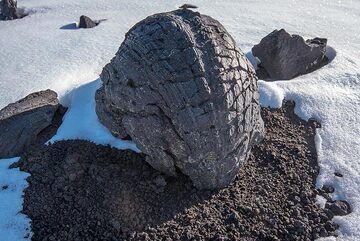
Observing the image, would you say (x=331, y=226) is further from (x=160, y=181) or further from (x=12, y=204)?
(x=12, y=204)

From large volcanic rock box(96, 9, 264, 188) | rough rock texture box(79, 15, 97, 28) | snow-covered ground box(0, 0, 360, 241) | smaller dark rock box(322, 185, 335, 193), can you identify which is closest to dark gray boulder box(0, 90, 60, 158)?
snow-covered ground box(0, 0, 360, 241)

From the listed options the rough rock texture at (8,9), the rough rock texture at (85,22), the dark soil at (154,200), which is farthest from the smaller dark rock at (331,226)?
the rough rock texture at (8,9)

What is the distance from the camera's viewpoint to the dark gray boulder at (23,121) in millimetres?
3473

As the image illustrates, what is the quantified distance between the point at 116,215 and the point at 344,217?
1.40m

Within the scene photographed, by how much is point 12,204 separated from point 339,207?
205 centimetres

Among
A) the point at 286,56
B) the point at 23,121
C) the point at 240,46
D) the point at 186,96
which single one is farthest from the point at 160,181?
the point at 240,46

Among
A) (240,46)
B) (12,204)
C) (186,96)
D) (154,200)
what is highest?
(186,96)

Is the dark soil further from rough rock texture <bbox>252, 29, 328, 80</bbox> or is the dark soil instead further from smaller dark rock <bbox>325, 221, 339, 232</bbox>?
rough rock texture <bbox>252, 29, 328, 80</bbox>

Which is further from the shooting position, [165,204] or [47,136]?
[47,136]

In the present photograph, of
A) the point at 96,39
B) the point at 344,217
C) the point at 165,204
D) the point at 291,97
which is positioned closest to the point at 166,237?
the point at 165,204

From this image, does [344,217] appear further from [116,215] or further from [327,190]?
[116,215]

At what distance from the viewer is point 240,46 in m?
4.89

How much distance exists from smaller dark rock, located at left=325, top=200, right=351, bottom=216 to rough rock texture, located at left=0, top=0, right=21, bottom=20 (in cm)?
455

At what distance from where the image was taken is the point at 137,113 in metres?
2.91
